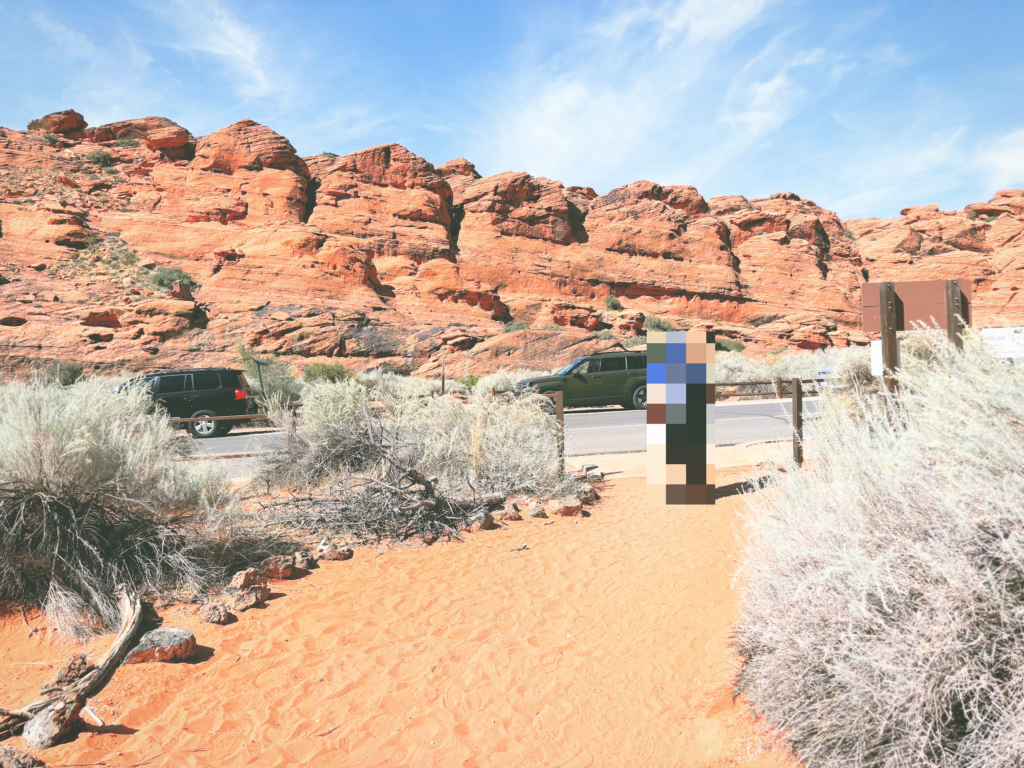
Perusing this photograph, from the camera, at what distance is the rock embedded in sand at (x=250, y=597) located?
3.95m

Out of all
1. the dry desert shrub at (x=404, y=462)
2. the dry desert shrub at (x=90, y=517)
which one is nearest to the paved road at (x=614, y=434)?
the dry desert shrub at (x=404, y=462)

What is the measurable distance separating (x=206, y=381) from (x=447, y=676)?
1269 centimetres

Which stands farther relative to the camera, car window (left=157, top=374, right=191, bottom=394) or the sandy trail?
car window (left=157, top=374, right=191, bottom=394)

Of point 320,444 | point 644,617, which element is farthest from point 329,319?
point 644,617

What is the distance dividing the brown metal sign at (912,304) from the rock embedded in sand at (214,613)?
467 centimetres

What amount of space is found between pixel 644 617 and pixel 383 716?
1854 millimetres

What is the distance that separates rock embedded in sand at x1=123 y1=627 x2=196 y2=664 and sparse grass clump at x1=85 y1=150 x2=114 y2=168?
168 ft

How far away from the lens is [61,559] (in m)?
3.82

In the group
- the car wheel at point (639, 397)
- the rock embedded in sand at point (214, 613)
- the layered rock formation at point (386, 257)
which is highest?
the layered rock formation at point (386, 257)

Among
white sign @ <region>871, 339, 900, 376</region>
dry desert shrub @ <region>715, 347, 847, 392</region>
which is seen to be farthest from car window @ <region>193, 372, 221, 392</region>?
dry desert shrub @ <region>715, 347, 847, 392</region>

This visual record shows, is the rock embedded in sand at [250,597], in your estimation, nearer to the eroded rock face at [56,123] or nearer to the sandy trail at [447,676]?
the sandy trail at [447,676]

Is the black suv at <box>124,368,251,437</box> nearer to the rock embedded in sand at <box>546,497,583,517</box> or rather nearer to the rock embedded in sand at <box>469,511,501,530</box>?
the rock embedded in sand at <box>469,511,501,530</box>

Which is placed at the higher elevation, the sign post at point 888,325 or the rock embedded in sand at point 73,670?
the sign post at point 888,325

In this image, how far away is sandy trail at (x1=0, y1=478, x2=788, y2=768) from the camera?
8.68 ft
